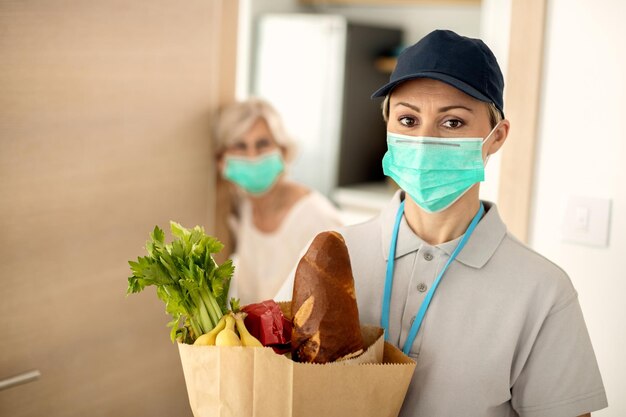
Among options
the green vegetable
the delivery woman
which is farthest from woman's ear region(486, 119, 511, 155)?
the green vegetable

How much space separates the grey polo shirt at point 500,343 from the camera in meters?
1.08

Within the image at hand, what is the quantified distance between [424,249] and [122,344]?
873 millimetres

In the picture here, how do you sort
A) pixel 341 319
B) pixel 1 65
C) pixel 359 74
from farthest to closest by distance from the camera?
pixel 359 74
pixel 1 65
pixel 341 319

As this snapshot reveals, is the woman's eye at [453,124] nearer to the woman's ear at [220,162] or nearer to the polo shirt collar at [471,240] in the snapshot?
the polo shirt collar at [471,240]

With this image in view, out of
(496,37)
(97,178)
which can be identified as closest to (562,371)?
(496,37)

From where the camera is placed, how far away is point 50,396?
5.05ft

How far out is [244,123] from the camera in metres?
2.23

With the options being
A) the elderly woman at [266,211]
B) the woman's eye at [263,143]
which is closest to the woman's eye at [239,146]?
the elderly woman at [266,211]

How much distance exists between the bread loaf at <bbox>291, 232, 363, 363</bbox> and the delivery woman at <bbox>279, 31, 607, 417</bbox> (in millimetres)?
177

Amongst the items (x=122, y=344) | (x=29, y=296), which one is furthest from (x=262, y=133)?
(x=29, y=296)

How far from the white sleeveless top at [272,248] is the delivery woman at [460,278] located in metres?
1.29

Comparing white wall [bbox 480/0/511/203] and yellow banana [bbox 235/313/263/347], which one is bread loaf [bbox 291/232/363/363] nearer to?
yellow banana [bbox 235/313/263/347]

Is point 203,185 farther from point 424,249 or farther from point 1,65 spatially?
point 424,249

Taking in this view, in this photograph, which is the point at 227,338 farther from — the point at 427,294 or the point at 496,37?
the point at 496,37
